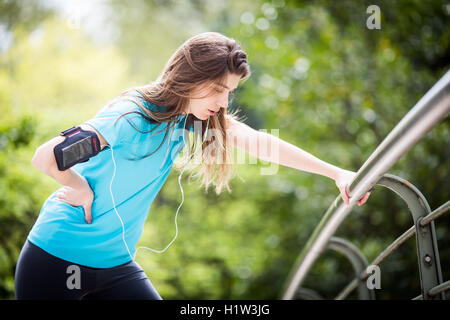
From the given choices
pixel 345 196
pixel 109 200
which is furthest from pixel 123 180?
pixel 345 196

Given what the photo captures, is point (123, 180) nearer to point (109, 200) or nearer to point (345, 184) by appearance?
point (109, 200)

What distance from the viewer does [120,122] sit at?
129cm

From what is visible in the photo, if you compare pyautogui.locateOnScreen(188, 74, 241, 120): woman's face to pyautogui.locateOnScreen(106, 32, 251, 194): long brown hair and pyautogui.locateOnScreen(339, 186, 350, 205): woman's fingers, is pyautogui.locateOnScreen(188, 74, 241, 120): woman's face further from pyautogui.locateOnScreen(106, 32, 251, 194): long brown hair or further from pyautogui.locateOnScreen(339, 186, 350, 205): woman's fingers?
pyautogui.locateOnScreen(339, 186, 350, 205): woman's fingers

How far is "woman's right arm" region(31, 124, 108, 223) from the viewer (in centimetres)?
118

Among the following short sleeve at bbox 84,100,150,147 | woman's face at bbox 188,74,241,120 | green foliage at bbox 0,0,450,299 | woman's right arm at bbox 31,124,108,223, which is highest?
green foliage at bbox 0,0,450,299

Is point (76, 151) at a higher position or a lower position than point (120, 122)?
lower

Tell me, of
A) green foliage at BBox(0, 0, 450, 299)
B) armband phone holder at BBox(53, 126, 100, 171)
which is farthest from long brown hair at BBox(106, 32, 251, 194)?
green foliage at BBox(0, 0, 450, 299)

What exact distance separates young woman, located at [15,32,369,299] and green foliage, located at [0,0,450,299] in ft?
5.81

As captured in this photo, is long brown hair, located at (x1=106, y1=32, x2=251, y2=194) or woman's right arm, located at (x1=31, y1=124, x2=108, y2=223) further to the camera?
long brown hair, located at (x1=106, y1=32, x2=251, y2=194)

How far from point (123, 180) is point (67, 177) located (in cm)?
18

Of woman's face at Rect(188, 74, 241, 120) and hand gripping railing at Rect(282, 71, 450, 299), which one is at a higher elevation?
woman's face at Rect(188, 74, 241, 120)

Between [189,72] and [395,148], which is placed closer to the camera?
[395,148]
